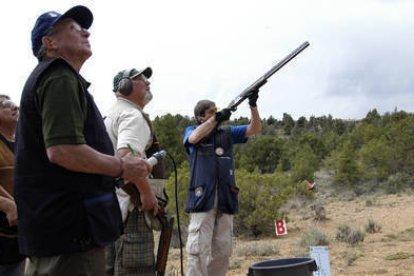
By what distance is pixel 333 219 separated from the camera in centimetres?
1397

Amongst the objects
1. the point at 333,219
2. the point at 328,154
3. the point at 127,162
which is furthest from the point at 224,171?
the point at 328,154

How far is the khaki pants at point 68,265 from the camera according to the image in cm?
224

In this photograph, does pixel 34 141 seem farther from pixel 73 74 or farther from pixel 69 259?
pixel 69 259

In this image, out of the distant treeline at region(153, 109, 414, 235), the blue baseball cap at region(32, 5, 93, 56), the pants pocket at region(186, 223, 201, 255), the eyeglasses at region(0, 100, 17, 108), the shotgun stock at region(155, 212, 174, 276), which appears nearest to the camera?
the blue baseball cap at region(32, 5, 93, 56)

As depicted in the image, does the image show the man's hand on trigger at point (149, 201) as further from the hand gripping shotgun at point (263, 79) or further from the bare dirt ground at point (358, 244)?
the bare dirt ground at point (358, 244)

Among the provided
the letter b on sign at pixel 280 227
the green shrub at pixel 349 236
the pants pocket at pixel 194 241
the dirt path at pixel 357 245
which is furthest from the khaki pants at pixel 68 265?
the green shrub at pixel 349 236

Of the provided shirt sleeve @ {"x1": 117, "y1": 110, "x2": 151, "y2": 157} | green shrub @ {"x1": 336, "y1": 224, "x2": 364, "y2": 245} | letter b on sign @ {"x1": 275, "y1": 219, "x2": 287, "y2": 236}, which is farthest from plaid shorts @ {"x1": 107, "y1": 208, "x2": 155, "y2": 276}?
green shrub @ {"x1": 336, "y1": 224, "x2": 364, "y2": 245}

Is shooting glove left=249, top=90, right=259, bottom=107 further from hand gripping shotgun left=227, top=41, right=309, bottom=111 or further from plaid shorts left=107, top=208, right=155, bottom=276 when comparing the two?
plaid shorts left=107, top=208, right=155, bottom=276

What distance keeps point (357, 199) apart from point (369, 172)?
3469 mm

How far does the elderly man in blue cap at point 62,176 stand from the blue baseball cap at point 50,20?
10.4 inches

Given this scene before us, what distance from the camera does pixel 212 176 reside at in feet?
15.9

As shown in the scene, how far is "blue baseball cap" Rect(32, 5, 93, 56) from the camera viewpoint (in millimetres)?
2500

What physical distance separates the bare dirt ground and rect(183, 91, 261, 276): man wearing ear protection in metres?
2.50

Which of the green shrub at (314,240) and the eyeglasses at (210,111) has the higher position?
the eyeglasses at (210,111)
